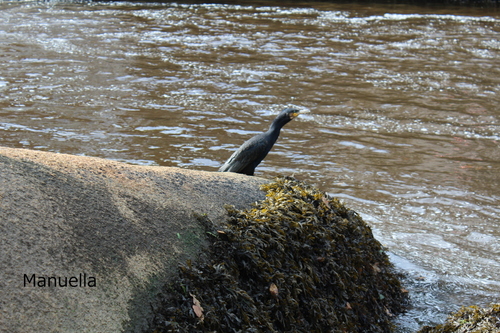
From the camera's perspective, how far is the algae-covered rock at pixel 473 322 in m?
3.47

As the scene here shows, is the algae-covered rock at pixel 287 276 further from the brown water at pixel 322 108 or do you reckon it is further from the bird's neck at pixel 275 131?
the bird's neck at pixel 275 131

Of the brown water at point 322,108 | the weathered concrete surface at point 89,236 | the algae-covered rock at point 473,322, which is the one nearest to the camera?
the weathered concrete surface at point 89,236

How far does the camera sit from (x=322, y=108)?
940 cm

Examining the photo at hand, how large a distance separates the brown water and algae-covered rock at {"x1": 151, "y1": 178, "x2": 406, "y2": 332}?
0.48 metres

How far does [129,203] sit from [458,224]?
12.9 feet

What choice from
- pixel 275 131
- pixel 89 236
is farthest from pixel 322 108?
pixel 89 236

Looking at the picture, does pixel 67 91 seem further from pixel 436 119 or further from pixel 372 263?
pixel 372 263

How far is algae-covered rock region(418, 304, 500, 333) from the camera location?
3.47 m

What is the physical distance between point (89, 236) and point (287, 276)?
1.25 m

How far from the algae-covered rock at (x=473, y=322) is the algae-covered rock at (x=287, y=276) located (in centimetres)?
45

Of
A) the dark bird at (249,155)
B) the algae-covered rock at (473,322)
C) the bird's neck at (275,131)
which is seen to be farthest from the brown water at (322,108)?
the dark bird at (249,155)

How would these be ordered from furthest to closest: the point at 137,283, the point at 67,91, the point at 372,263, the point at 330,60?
the point at 330,60, the point at 67,91, the point at 372,263, the point at 137,283

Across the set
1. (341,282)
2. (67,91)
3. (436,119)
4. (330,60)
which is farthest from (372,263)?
(330,60)

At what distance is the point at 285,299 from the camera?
337 centimetres
